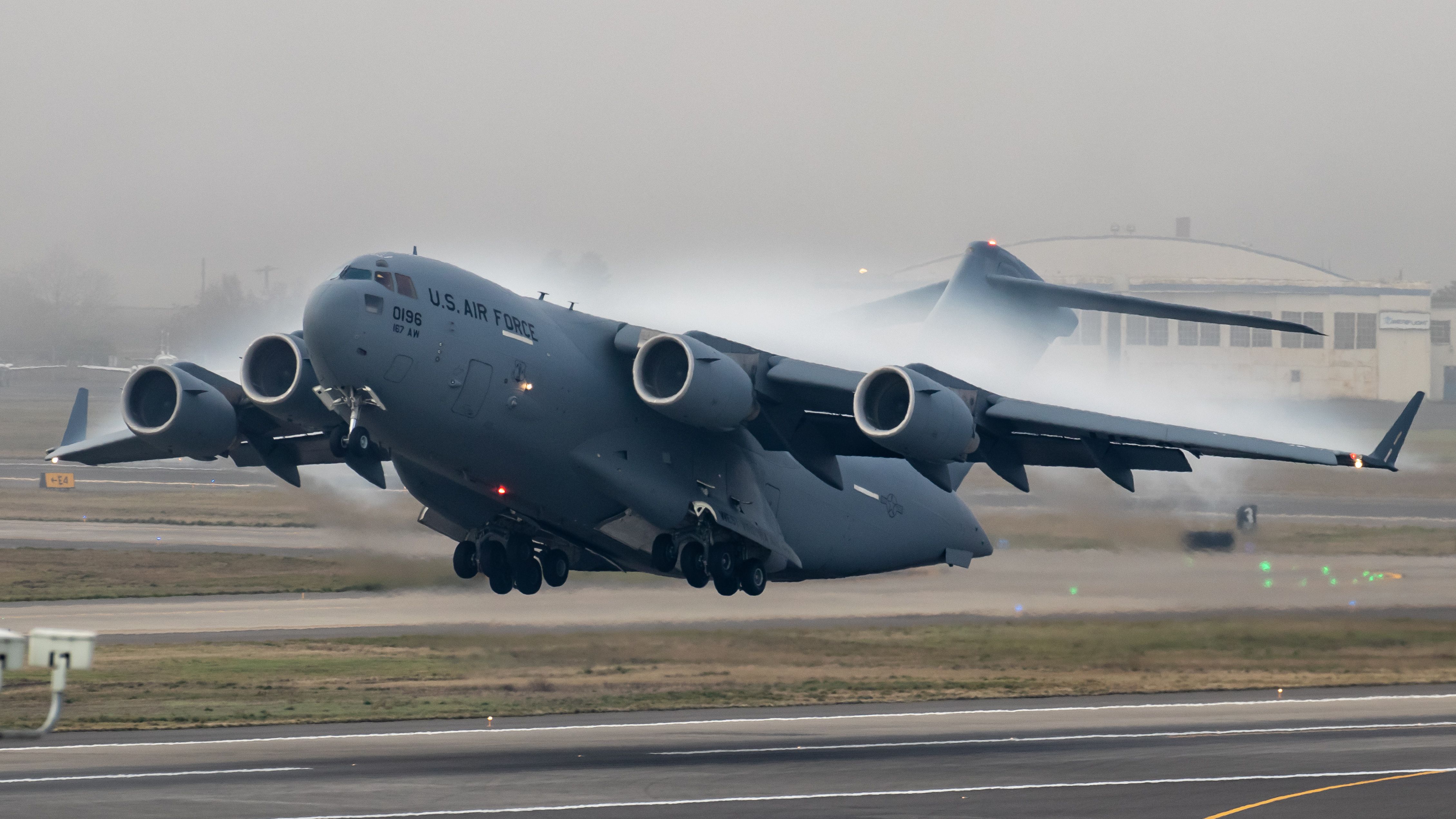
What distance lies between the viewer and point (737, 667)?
3200cm

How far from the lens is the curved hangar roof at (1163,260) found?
77.4m

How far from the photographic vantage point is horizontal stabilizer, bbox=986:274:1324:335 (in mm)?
22484

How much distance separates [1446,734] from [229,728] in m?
22.3

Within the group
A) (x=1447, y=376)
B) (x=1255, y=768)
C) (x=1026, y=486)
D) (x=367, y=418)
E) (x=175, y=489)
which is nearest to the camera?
(x=367, y=418)

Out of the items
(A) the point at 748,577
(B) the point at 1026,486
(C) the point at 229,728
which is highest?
(B) the point at 1026,486

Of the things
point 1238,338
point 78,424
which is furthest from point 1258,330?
point 78,424

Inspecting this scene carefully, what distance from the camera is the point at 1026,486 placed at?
76.8 ft

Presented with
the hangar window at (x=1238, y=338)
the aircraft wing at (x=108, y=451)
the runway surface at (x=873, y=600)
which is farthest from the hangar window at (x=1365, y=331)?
the aircraft wing at (x=108, y=451)

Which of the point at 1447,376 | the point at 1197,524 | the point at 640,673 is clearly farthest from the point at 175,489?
the point at 1447,376

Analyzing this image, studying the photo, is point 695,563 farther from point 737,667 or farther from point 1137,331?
point 1137,331

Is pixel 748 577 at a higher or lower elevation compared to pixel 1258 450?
lower

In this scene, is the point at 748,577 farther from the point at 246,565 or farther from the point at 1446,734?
the point at 246,565

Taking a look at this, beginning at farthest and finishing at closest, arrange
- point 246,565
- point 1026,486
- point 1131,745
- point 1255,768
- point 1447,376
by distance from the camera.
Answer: point 1447,376 → point 246,565 → point 1131,745 → point 1255,768 → point 1026,486

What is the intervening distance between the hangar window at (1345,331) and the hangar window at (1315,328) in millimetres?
627
